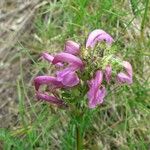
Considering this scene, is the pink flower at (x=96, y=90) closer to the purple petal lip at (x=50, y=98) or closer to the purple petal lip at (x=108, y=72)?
the purple petal lip at (x=108, y=72)

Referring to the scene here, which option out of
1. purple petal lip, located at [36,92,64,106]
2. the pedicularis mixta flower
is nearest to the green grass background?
purple petal lip, located at [36,92,64,106]

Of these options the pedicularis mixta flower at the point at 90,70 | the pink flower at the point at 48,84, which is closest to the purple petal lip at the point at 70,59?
the pedicularis mixta flower at the point at 90,70

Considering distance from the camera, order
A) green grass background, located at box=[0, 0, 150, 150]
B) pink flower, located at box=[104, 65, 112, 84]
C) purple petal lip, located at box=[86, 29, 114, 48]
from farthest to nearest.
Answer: green grass background, located at box=[0, 0, 150, 150], purple petal lip, located at box=[86, 29, 114, 48], pink flower, located at box=[104, 65, 112, 84]

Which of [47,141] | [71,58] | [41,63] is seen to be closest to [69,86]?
[71,58]

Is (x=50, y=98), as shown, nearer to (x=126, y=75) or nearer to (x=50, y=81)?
(x=50, y=81)

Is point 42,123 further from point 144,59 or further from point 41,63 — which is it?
point 144,59

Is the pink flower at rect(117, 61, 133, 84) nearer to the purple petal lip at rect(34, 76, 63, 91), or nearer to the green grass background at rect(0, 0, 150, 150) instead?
the purple petal lip at rect(34, 76, 63, 91)
